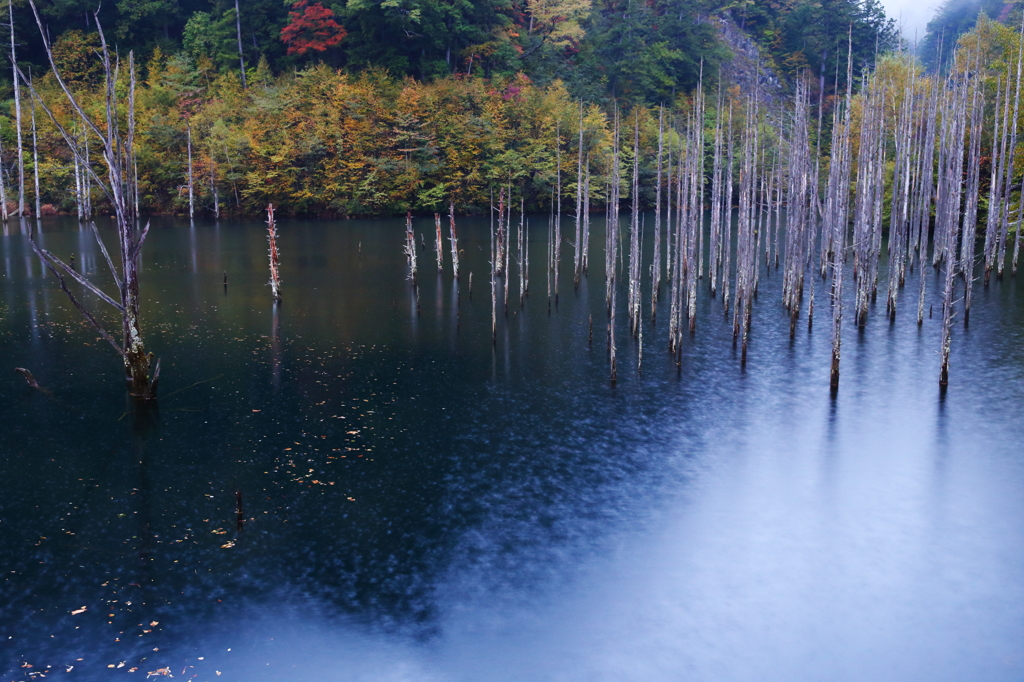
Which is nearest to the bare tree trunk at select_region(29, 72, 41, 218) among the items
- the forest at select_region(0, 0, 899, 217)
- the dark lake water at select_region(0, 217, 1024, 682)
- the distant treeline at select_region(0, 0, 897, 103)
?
the forest at select_region(0, 0, 899, 217)

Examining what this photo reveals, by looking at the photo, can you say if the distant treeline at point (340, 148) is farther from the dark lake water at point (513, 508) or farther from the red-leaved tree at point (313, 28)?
the dark lake water at point (513, 508)

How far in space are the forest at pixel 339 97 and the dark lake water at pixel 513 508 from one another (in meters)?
41.0

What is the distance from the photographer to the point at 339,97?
212ft

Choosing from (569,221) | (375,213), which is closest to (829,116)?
(569,221)

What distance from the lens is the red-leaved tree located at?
68.7m

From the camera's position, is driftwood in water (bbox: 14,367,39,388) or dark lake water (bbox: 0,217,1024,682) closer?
dark lake water (bbox: 0,217,1024,682)

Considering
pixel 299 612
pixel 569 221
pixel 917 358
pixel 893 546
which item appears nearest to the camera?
pixel 299 612

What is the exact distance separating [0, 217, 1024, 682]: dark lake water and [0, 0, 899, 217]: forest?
40952 mm

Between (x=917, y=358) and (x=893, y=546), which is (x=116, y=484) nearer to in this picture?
(x=893, y=546)

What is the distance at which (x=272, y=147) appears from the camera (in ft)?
211

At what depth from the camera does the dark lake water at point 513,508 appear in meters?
10.3

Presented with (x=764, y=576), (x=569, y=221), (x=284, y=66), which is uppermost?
(x=284, y=66)

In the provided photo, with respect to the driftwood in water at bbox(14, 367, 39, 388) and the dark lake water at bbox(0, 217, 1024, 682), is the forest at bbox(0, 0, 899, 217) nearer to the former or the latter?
the dark lake water at bbox(0, 217, 1024, 682)

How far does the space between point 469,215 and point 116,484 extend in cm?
5329
